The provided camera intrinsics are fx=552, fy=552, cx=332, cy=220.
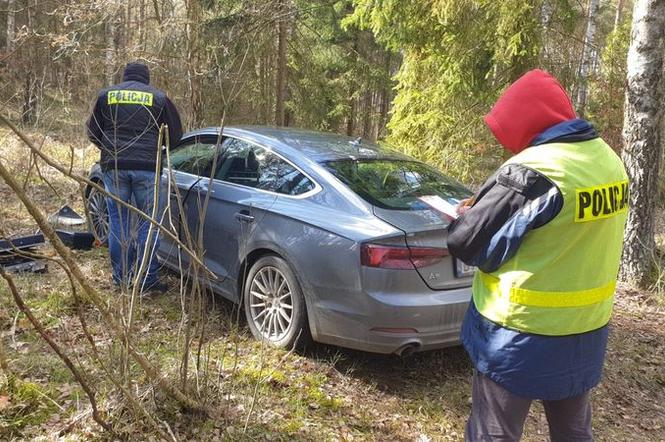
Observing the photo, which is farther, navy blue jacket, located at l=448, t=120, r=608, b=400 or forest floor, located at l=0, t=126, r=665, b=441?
forest floor, located at l=0, t=126, r=665, b=441

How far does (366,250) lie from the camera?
3.46m

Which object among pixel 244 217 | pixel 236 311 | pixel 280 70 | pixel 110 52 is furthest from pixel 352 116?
pixel 244 217

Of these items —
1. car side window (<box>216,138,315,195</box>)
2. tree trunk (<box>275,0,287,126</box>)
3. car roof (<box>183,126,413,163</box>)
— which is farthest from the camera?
tree trunk (<box>275,0,287,126</box>)

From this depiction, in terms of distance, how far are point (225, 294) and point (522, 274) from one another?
9.49ft

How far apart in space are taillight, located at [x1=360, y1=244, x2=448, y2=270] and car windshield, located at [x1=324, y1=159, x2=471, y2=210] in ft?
1.28

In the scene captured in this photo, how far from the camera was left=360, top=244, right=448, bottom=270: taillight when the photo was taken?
11.3ft

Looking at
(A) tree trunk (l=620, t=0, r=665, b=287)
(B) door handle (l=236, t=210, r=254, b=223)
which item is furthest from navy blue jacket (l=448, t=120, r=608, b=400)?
(A) tree trunk (l=620, t=0, r=665, b=287)

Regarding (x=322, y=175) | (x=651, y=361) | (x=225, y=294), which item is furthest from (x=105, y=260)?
(x=651, y=361)

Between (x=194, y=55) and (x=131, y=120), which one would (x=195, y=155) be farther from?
(x=194, y=55)

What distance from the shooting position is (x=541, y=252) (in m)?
2.08

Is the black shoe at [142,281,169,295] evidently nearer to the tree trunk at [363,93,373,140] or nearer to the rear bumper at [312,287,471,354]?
the rear bumper at [312,287,471,354]

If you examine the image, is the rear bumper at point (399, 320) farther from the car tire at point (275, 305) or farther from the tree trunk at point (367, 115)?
the tree trunk at point (367, 115)

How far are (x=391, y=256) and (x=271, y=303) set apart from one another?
3.58ft

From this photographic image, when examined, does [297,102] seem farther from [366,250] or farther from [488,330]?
[488,330]
